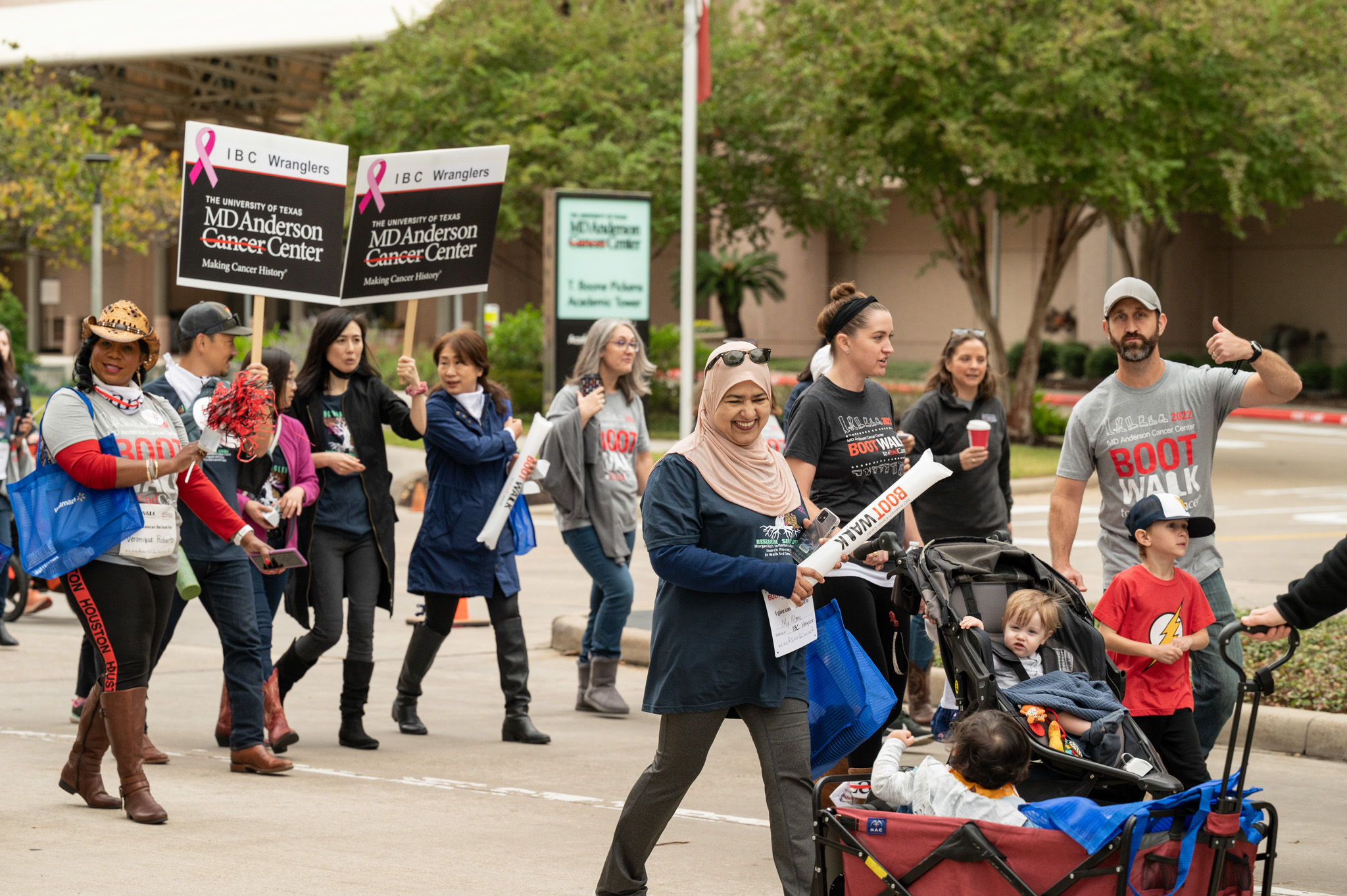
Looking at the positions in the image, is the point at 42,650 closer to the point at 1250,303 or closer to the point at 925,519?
the point at 925,519

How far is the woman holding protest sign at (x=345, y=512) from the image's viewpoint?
25.2ft

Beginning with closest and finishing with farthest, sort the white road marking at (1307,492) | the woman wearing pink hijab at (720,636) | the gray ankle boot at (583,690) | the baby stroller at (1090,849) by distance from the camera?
the baby stroller at (1090,849)
the woman wearing pink hijab at (720,636)
the gray ankle boot at (583,690)
the white road marking at (1307,492)

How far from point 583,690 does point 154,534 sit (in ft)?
10.7

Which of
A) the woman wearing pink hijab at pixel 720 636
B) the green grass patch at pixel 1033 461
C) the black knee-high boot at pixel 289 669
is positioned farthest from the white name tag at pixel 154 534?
the green grass patch at pixel 1033 461

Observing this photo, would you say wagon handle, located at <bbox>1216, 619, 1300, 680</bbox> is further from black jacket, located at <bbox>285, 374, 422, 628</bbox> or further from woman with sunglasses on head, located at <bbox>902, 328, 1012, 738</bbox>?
black jacket, located at <bbox>285, 374, 422, 628</bbox>

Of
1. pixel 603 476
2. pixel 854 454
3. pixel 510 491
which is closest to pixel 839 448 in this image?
pixel 854 454

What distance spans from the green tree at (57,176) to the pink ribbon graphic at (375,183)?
2754 cm

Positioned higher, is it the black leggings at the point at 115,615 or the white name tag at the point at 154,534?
the white name tag at the point at 154,534

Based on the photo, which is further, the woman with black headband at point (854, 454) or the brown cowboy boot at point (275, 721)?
the brown cowboy boot at point (275, 721)

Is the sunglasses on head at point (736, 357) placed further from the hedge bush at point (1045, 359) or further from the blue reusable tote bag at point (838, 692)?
the hedge bush at point (1045, 359)

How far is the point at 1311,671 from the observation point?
8.36 m

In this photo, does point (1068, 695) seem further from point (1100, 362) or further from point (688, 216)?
point (1100, 362)

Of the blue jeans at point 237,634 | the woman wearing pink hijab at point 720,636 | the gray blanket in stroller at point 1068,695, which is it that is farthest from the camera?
the blue jeans at point 237,634

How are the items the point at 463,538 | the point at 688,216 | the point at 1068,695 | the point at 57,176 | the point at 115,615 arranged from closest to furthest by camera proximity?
the point at 1068,695, the point at 115,615, the point at 463,538, the point at 688,216, the point at 57,176
